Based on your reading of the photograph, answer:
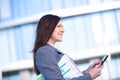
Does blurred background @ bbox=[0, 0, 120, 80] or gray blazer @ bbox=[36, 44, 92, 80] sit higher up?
gray blazer @ bbox=[36, 44, 92, 80]

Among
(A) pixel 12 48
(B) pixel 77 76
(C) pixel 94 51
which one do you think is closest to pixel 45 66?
(B) pixel 77 76

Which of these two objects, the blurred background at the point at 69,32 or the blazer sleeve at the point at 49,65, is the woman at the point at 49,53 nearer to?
the blazer sleeve at the point at 49,65

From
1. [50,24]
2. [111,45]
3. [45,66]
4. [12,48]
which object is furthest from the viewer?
[12,48]

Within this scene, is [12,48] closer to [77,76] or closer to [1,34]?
[1,34]

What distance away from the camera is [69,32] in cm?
318

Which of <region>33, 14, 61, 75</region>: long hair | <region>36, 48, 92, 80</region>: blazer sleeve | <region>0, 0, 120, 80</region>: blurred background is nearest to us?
<region>36, 48, 92, 80</region>: blazer sleeve

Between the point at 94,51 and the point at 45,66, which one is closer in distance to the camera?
the point at 45,66

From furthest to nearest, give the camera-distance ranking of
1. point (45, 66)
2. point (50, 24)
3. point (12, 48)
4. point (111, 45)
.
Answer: point (12, 48) → point (111, 45) → point (50, 24) → point (45, 66)

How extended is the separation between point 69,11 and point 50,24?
1.69m

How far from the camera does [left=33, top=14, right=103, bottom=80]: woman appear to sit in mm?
1410

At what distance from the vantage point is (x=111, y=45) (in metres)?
3.03

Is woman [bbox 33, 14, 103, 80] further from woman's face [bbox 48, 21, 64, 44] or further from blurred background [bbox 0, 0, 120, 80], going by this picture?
blurred background [bbox 0, 0, 120, 80]

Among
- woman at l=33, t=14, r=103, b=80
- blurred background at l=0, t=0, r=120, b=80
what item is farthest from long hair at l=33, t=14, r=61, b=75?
blurred background at l=0, t=0, r=120, b=80

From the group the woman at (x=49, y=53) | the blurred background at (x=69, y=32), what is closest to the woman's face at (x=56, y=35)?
the woman at (x=49, y=53)
